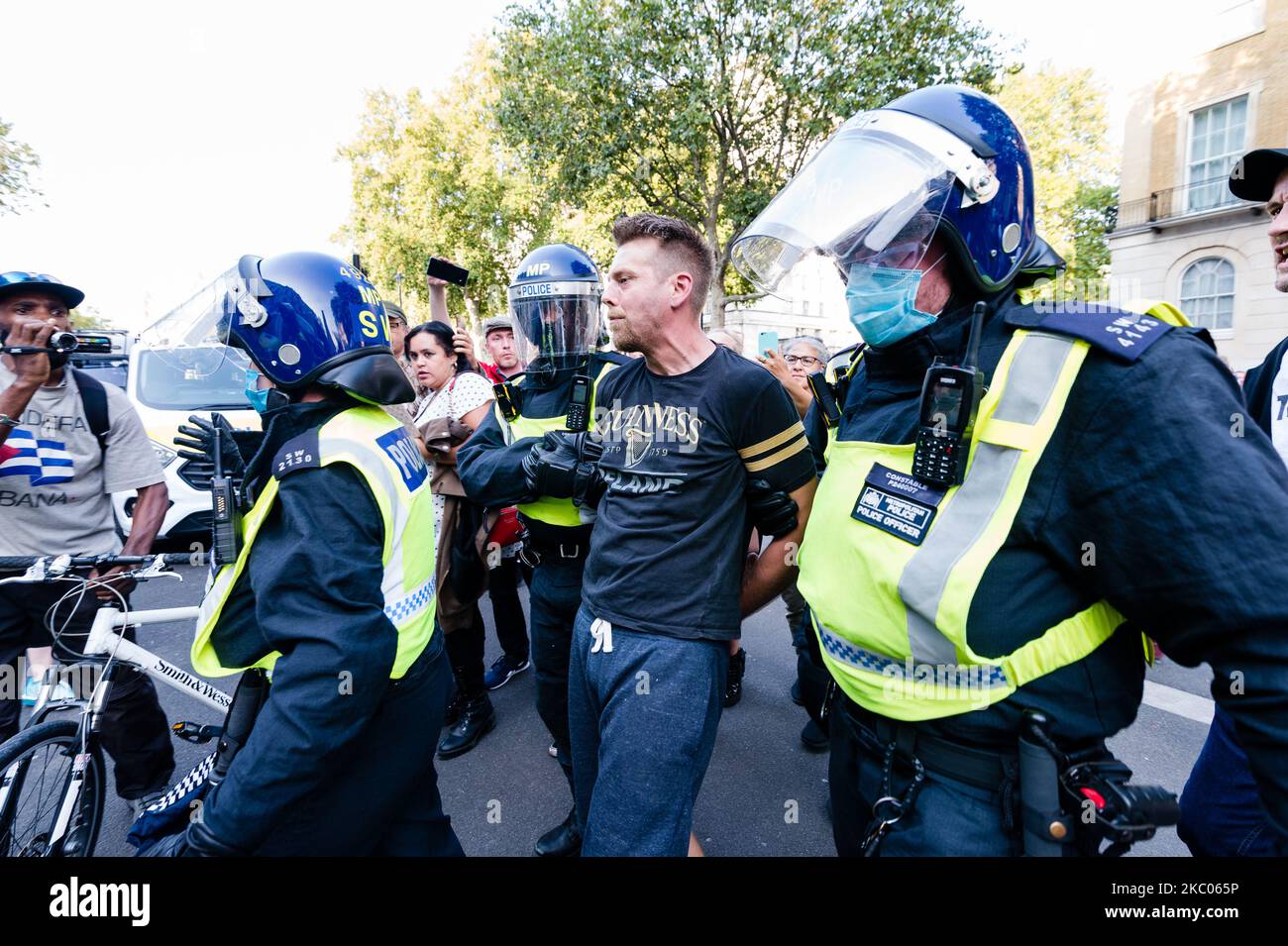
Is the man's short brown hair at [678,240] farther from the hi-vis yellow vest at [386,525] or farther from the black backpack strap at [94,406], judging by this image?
the black backpack strap at [94,406]

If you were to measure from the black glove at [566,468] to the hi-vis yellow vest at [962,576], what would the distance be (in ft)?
3.57

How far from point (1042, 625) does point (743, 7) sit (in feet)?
42.5

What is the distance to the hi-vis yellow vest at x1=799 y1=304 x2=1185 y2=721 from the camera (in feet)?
3.27

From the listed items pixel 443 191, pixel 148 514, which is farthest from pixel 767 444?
pixel 443 191

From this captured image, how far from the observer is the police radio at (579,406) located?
2.43 metres

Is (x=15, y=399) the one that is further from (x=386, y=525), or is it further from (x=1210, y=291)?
(x=1210, y=291)

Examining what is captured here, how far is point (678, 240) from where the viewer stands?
2.02m

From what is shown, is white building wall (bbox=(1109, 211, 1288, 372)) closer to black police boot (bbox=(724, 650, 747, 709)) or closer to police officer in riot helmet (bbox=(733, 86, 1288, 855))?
black police boot (bbox=(724, 650, 747, 709))

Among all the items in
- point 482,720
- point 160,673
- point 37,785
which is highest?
point 160,673

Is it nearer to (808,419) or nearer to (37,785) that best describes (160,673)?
(37,785)

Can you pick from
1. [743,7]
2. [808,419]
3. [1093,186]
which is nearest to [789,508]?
[808,419]

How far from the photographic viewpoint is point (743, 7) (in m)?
11.0

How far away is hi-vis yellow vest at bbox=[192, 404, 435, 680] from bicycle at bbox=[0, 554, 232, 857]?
0.74 m

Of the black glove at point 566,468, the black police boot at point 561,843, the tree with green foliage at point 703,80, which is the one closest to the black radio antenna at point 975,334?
the black glove at point 566,468
